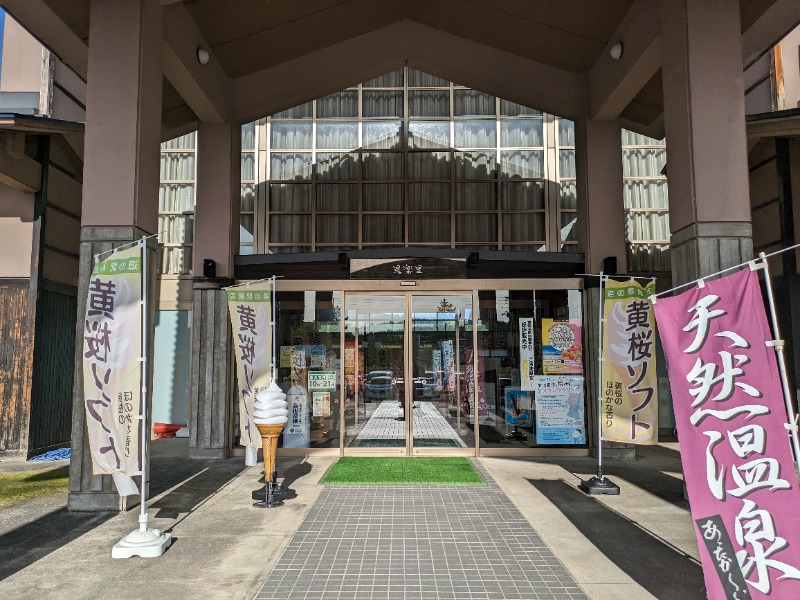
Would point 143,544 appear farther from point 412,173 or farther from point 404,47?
point 404,47

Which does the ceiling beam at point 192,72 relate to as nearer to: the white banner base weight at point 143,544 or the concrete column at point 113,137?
the concrete column at point 113,137

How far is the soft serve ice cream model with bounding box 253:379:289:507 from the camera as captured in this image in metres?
5.67

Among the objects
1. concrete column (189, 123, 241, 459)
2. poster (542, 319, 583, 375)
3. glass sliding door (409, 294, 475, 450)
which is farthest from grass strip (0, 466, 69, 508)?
poster (542, 319, 583, 375)

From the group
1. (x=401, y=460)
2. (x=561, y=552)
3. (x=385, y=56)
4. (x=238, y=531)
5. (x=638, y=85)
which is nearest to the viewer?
(x=561, y=552)

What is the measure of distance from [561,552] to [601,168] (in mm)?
5904

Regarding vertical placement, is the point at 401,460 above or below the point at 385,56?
below

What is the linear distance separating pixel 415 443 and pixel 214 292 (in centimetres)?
369

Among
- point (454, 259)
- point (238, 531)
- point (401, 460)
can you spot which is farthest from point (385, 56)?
point (238, 531)

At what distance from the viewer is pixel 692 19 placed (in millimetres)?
5590

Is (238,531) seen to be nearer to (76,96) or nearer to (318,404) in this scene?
(318,404)

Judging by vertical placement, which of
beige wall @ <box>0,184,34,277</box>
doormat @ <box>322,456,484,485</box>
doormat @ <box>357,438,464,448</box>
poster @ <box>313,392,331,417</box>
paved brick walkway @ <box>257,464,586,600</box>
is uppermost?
beige wall @ <box>0,184,34,277</box>

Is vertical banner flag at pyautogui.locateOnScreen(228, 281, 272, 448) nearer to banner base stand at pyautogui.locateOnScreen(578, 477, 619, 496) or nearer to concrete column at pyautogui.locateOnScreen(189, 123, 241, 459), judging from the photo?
concrete column at pyautogui.locateOnScreen(189, 123, 241, 459)

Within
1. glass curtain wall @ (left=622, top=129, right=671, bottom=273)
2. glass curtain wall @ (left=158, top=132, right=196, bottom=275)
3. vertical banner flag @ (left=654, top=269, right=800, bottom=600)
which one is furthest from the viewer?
glass curtain wall @ (left=158, top=132, right=196, bottom=275)

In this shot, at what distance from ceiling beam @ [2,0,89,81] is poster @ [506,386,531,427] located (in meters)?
6.86
